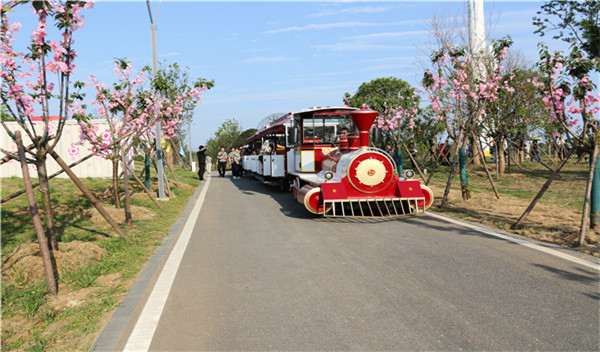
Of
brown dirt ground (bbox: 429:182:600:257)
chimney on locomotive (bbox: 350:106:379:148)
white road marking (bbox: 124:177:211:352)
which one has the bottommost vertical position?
white road marking (bbox: 124:177:211:352)

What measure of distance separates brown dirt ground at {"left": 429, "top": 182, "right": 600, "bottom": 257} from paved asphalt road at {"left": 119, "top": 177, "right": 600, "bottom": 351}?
0.93 metres

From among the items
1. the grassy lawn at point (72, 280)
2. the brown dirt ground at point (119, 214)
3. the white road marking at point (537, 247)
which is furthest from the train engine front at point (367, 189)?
the brown dirt ground at point (119, 214)

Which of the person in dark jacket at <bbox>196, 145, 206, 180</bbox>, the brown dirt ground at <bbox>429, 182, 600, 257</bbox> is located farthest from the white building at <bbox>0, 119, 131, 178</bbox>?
the brown dirt ground at <bbox>429, 182, 600, 257</bbox>

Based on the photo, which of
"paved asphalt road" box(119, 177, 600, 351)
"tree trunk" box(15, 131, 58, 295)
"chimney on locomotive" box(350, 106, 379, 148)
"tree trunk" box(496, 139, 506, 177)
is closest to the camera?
"paved asphalt road" box(119, 177, 600, 351)

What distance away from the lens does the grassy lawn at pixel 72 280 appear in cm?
407

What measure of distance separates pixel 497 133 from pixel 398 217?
12.5m

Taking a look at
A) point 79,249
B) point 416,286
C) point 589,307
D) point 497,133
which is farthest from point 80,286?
point 497,133

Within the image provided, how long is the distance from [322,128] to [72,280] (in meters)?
9.25

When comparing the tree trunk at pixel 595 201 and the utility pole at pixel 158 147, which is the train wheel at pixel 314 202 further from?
the utility pole at pixel 158 147

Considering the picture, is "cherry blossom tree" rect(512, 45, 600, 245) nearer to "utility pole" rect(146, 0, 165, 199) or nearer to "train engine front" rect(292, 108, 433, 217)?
"train engine front" rect(292, 108, 433, 217)

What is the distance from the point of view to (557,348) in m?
3.55

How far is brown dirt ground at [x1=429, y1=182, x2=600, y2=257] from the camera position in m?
7.39

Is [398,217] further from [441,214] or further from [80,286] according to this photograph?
[80,286]

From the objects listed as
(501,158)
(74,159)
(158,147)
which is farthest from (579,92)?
(74,159)
